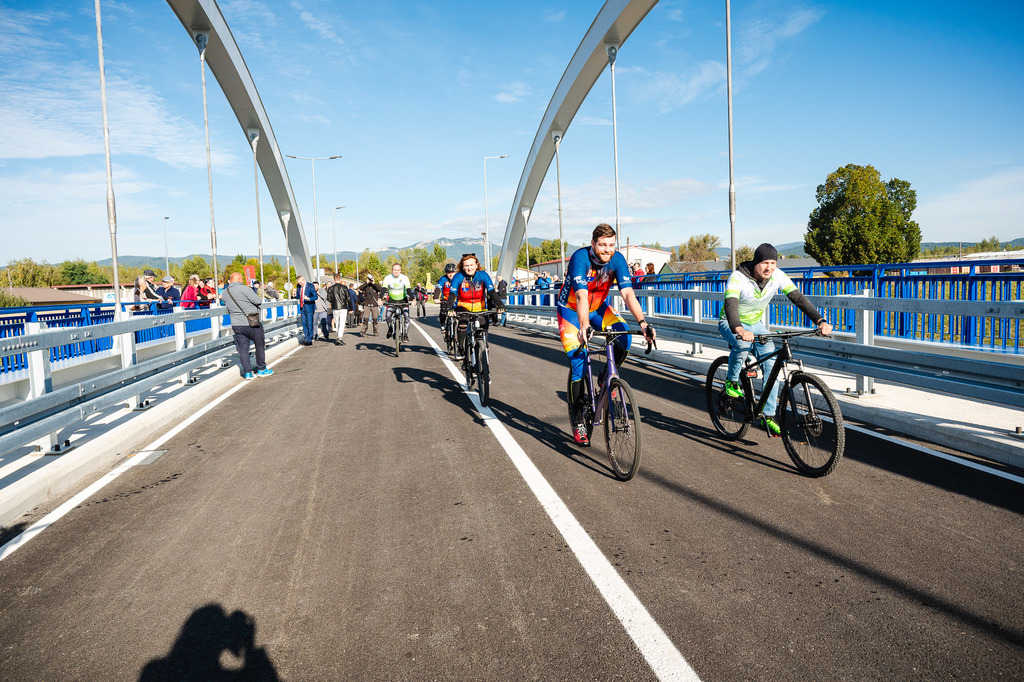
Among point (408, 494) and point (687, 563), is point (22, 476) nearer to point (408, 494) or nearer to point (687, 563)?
point (408, 494)

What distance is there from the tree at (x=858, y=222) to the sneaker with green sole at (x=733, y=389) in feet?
201

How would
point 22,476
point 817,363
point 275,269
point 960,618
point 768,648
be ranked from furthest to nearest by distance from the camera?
point 275,269 → point 817,363 → point 22,476 → point 960,618 → point 768,648

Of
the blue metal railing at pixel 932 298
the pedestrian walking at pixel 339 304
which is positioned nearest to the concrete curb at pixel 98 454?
the blue metal railing at pixel 932 298

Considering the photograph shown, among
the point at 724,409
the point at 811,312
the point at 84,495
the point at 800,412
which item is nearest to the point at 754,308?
the point at 811,312

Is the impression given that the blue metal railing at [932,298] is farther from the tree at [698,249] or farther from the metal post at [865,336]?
the tree at [698,249]

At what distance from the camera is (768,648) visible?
2668mm

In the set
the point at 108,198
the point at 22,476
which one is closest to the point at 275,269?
the point at 108,198

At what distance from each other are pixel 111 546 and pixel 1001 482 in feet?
19.3

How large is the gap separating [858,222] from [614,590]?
217 ft

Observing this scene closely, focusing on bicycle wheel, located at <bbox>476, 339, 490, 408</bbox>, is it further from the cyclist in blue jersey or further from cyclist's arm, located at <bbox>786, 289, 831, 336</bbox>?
cyclist's arm, located at <bbox>786, 289, 831, 336</bbox>

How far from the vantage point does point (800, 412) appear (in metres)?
5.01

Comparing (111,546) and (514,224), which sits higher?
(514,224)

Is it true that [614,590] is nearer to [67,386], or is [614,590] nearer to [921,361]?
[921,361]

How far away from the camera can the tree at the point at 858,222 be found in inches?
2356
